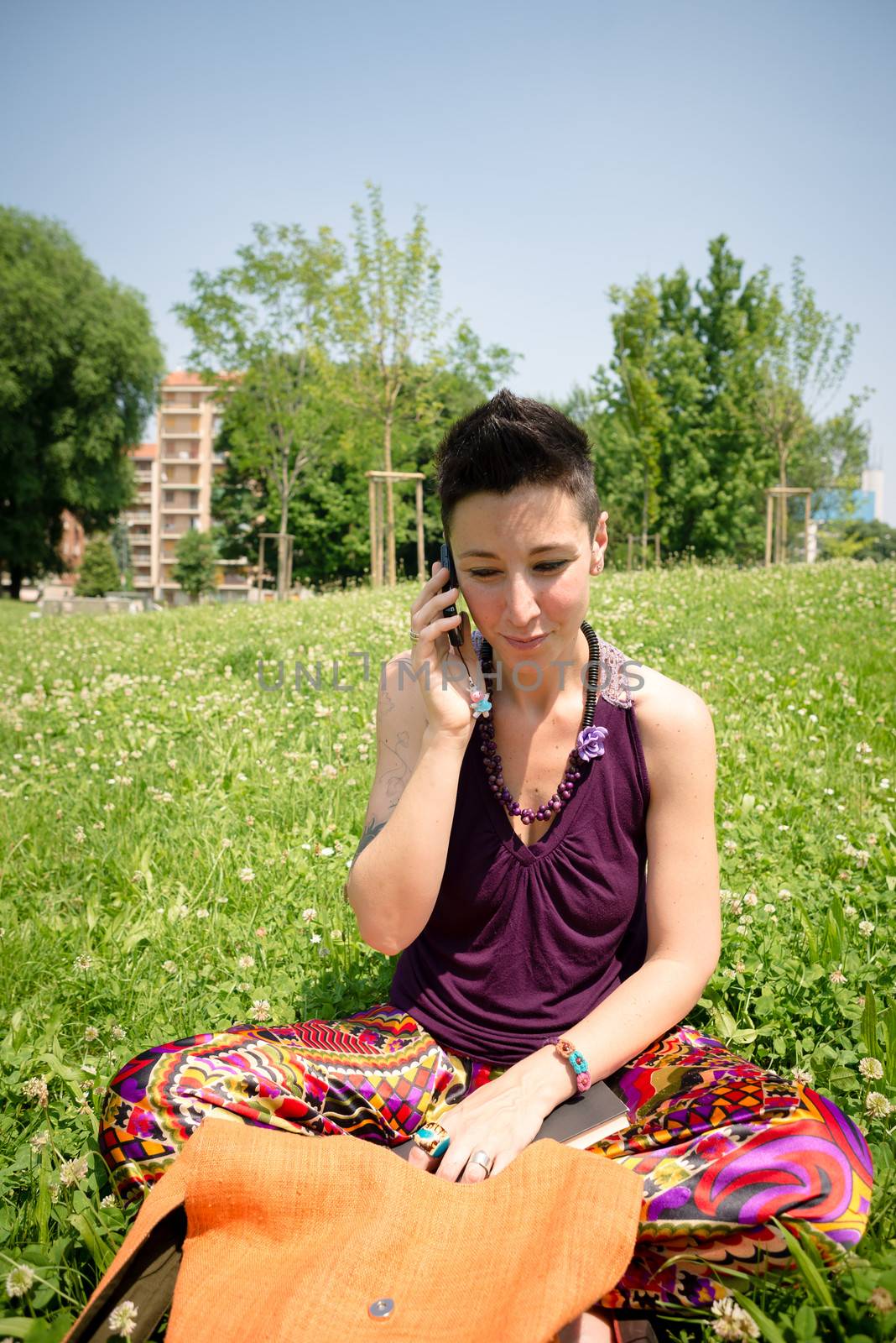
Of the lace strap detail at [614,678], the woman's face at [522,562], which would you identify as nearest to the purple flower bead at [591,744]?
the lace strap detail at [614,678]

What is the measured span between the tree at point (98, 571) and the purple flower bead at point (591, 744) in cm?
8014

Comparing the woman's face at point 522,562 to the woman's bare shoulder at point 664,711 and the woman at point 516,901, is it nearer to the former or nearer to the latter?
the woman at point 516,901

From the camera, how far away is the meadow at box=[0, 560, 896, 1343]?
7.35ft

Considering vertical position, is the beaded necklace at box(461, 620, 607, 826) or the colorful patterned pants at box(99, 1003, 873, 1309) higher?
the beaded necklace at box(461, 620, 607, 826)

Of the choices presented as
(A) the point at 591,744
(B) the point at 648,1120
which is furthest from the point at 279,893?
(B) the point at 648,1120

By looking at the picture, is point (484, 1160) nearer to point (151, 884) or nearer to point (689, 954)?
point (689, 954)

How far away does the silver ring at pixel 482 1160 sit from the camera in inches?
80.7

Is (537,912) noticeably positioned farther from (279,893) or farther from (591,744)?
(279,893)

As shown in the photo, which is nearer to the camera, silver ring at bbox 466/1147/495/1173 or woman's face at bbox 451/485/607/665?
silver ring at bbox 466/1147/495/1173

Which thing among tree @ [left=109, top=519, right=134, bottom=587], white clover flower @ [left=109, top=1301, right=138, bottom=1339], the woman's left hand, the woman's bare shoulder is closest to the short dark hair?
the woman's bare shoulder

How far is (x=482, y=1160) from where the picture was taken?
205 centimetres

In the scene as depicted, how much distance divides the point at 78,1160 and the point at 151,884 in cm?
181

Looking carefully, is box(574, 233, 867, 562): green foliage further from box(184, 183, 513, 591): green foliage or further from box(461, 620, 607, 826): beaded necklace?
box(461, 620, 607, 826): beaded necklace

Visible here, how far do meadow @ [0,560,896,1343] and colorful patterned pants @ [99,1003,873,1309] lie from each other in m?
0.11
